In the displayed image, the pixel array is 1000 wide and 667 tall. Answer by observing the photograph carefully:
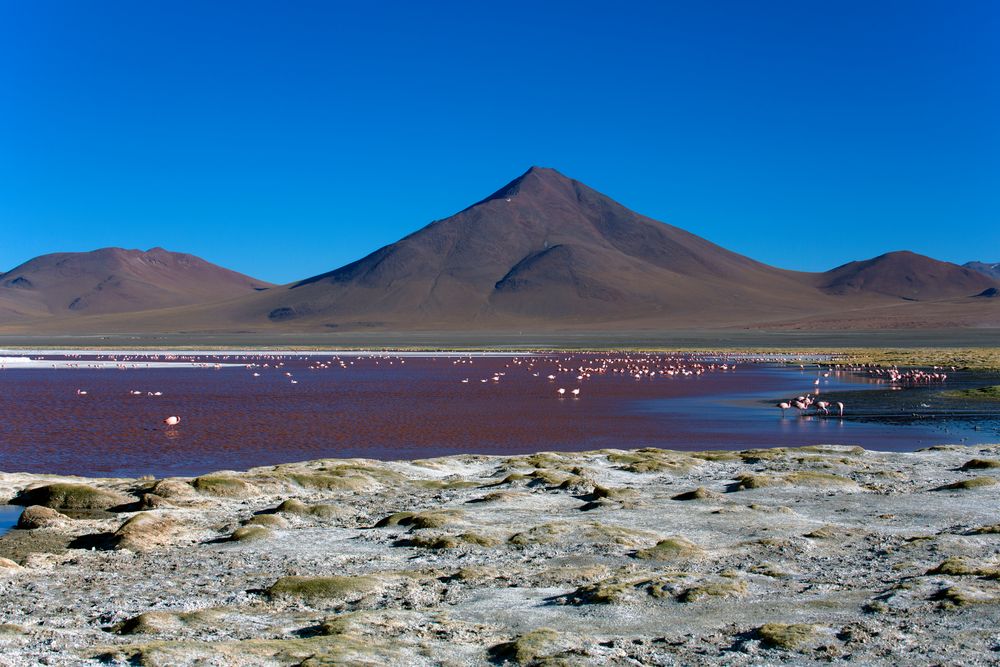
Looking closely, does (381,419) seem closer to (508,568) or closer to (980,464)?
(980,464)

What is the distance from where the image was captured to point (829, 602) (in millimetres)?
9688

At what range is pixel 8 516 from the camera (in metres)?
15.0

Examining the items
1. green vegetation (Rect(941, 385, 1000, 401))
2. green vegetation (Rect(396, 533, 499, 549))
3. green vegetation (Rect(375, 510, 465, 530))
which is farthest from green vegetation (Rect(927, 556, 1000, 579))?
green vegetation (Rect(941, 385, 1000, 401))

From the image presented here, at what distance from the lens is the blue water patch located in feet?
46.5

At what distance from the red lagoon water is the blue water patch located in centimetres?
404

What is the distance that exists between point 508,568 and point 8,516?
8196 millimetres

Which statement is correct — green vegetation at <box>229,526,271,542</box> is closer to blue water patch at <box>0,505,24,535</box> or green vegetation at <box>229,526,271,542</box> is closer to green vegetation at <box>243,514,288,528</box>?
green vegetation at <box>243,514,288,528</box>

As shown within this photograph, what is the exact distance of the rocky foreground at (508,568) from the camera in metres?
8.47

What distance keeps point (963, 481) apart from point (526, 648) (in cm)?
1103

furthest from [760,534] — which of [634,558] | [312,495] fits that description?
[312,495]

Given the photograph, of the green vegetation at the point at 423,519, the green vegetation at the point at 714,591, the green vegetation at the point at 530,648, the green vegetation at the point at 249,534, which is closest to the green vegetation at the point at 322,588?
the green vegetation at the point at 530,648

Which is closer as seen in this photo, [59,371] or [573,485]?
[573,485]

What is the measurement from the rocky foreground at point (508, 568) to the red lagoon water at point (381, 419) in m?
4.86

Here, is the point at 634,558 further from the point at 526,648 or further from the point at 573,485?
the point at 573,485
